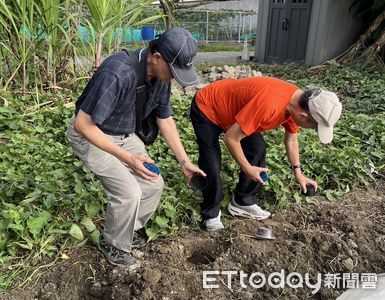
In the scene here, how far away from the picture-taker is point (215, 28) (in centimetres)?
1861

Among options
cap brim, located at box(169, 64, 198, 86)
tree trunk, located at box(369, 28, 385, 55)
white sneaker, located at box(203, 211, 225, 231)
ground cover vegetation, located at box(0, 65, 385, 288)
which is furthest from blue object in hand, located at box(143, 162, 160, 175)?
tree trunk, located at box(369, 28, 385, 55)

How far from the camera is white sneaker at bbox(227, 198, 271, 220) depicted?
9.36 ft

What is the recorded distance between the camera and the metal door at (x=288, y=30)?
9648mm

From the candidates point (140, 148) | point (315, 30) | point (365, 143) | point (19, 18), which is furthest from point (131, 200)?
point (315, 30)

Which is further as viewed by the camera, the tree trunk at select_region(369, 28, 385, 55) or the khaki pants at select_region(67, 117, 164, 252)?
the tree trunk at select_region(369, 28, 385, 55)

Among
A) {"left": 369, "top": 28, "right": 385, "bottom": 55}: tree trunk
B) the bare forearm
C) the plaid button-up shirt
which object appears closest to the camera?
the plaid button-up shirt

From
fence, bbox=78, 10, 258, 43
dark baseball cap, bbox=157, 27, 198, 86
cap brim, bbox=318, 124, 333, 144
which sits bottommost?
fence, bbox=78, 10, 258, 43

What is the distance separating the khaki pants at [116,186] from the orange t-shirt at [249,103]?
60 centimetres

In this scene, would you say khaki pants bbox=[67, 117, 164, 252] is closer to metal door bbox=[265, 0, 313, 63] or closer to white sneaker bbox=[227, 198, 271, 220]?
white sneaker bbox=[227, 198, 271, 220]

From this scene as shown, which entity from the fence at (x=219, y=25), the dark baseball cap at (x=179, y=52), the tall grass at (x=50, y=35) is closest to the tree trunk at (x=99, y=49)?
the tall grass at (x=50, y=35)

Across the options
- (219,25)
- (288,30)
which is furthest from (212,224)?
(219,25)

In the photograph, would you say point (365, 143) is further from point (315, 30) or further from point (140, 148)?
point (315, 30)

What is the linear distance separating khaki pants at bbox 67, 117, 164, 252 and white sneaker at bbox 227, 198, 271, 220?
0.84 metres

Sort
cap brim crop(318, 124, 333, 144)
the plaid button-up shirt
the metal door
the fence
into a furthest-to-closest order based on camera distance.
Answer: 1. the fence
2. the metal door
3. cap brim crop(318, 124, 333, 144)
4. the plaid button-up shirt
